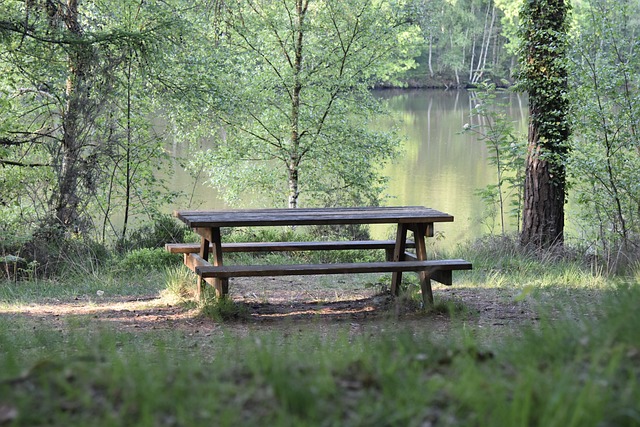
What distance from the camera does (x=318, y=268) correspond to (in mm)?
5871

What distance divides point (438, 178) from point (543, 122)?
1142 cm

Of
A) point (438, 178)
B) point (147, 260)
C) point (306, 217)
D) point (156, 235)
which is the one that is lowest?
point (147, 260)

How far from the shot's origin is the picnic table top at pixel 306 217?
5797 mm

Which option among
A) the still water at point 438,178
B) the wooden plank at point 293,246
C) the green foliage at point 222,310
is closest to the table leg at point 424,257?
the wooden plank at point 293,246

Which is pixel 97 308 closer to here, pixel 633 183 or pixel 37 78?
pixel 37 78

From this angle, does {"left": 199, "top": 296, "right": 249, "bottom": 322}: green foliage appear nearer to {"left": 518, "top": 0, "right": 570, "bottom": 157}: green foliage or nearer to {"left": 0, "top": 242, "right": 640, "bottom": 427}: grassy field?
{"left": 0, "top": 242, "right": 640, "bottom": 427}: grassy field

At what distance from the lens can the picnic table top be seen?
580cm

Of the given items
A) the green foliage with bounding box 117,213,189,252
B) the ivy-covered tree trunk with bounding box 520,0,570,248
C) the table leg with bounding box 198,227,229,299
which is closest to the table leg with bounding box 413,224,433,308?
the table leg with bounding box 198,227,229,299

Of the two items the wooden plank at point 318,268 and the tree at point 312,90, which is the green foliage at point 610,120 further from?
the tree at point 312,90

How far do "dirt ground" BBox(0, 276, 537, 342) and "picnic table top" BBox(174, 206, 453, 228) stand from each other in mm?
791

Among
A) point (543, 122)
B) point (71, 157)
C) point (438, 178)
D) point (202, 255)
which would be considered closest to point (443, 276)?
point (202, 255)

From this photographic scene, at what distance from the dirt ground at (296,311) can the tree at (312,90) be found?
6.56 metres

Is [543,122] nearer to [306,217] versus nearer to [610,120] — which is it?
[610,120]

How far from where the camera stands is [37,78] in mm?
9766
